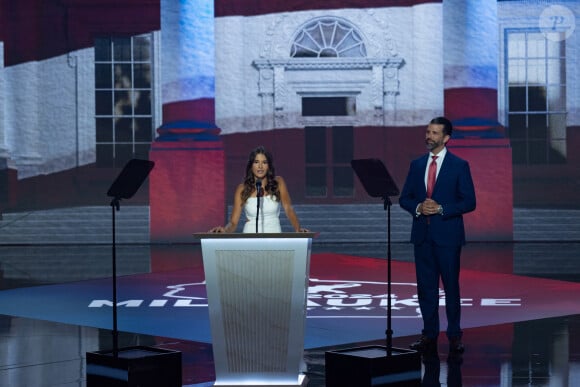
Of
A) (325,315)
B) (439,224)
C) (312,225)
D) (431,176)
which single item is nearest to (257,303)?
(439,224)

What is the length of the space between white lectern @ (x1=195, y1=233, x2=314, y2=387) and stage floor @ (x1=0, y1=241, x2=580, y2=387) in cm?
36

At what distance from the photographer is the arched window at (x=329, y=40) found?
59.3ft

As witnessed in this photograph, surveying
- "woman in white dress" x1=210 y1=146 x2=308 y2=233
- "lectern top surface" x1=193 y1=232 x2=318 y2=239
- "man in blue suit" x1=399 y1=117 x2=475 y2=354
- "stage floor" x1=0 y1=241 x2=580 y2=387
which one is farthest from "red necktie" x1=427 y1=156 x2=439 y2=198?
"lectern top surface" x1=193 y1=232 x2=318 y2=239

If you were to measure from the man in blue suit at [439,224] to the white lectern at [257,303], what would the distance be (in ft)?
4.40

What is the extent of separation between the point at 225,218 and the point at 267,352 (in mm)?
11293

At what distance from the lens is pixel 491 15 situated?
15523 millimetres

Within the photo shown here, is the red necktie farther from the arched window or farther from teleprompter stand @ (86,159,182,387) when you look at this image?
the arched window

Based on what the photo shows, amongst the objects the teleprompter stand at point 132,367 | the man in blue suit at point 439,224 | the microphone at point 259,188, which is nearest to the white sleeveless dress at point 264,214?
the microphone at point 259,188

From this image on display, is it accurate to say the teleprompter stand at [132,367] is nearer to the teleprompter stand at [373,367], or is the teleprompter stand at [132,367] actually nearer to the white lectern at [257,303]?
the white lectern at [257,303]

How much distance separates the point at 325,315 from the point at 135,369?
3025 millimetres

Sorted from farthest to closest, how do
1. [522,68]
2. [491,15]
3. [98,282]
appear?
[522,68]
[491,15]
[98,282]

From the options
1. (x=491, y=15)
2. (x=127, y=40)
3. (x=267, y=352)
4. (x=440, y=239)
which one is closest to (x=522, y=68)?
(x=491, y=15)

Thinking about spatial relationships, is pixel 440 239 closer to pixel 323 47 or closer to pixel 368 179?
pixel 368 179

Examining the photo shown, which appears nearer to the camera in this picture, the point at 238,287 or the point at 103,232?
the point at 238,287
